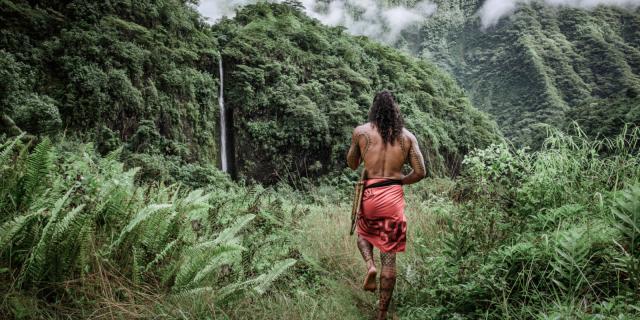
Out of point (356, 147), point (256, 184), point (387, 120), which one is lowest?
point (256, 184)

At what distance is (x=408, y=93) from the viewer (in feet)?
99.0

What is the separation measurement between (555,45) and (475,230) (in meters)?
79.1

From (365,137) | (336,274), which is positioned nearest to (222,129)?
(336,274)

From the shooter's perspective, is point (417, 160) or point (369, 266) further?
point (417, 160)

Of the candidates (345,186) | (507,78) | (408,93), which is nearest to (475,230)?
(345,186)

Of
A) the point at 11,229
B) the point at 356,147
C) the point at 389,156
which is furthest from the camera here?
the point at 356,147

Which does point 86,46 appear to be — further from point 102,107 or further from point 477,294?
point 477,294

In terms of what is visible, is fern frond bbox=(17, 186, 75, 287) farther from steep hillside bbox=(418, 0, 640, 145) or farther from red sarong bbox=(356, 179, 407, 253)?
steep hillside bbox=(418, 0, 640, 145)

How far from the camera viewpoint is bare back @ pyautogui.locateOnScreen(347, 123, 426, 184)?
379cm

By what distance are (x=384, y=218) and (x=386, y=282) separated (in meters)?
0.57

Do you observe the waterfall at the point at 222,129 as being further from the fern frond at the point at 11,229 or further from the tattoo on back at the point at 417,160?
the fern frond at the point at 11,229

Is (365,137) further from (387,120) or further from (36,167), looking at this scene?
(36,167)

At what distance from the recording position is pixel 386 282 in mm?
3404

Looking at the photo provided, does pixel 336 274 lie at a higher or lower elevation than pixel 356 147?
lower
